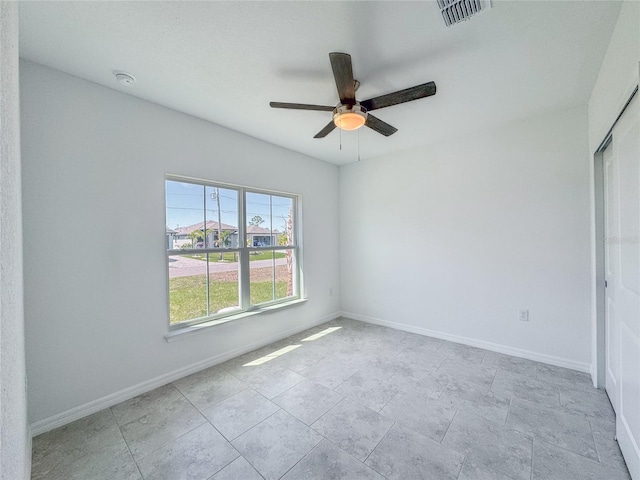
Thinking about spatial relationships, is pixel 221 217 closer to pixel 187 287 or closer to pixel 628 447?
pixel 187 287

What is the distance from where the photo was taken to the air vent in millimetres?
1396

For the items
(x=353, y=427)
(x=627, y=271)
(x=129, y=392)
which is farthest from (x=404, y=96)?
(x=129, y=392)

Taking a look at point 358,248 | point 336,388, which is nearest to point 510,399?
point 336,388

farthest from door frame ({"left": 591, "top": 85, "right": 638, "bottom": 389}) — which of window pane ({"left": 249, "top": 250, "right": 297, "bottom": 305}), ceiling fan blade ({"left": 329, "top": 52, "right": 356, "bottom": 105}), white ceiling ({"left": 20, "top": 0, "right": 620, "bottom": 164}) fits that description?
window pane ({"left": 249, "top": 250, "right": 297, "bottom": 305})

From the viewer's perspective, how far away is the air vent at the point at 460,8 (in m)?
1.40

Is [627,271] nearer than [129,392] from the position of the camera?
Yes

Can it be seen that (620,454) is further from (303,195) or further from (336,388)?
(303,195)

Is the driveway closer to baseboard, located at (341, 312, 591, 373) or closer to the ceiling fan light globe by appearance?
the ceiling fan light globe

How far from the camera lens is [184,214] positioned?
269 cm

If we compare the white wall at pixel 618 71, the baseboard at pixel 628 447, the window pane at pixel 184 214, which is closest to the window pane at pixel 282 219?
the window pane at pixel 184 214

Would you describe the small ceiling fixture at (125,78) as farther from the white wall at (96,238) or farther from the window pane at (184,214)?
the window pane at (184,214)

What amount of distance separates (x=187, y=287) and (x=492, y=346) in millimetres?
3504

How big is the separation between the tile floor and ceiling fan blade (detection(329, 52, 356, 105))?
234 centimetres

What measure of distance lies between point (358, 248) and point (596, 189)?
2729 millimetres
